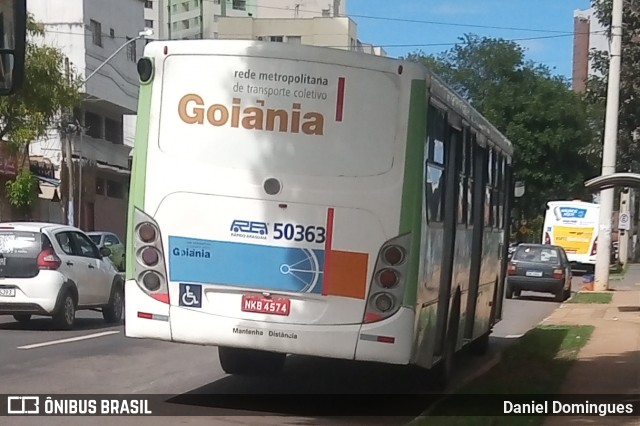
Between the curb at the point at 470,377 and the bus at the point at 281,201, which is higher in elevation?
the bus at the point at 281,201

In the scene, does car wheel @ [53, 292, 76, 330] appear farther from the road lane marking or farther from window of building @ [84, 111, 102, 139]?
window of building @ [84, 111, 102, 139]

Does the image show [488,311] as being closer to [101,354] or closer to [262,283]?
[101,354]

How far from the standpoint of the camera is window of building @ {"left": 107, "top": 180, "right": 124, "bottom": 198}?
46.8m

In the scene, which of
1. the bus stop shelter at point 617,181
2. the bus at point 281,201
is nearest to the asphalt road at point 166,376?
the bus at point 281,201

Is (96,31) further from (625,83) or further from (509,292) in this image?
(509,292)

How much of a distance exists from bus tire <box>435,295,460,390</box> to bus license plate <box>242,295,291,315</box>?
2620mm

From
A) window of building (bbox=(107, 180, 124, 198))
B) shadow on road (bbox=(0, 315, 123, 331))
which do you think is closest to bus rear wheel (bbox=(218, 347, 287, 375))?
shadow on road (bbox=(0, 315, 123, 331))

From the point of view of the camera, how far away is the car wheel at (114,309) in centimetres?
1781

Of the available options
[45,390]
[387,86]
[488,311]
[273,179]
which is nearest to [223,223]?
[273,179]

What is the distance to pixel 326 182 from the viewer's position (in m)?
8.80

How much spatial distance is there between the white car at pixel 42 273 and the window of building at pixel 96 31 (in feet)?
88.0

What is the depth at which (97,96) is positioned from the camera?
4153cm

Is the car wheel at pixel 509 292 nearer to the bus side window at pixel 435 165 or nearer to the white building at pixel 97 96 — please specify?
the white building at pixel 97 96

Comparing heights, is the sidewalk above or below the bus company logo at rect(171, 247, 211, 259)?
below
